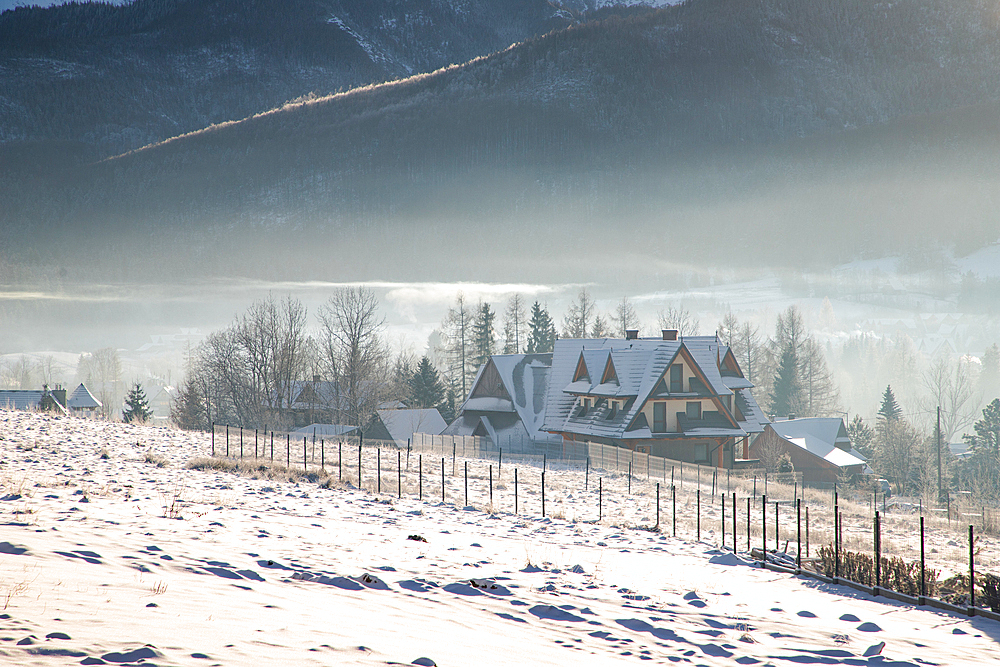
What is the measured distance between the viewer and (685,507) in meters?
24.9

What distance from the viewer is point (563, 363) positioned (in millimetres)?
51781

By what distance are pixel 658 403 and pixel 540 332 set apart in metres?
48.7

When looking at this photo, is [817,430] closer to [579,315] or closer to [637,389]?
[637,389]

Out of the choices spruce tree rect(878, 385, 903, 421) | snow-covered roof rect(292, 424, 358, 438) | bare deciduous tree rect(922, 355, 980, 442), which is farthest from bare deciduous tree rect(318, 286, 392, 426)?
bare deciduous tree rect(922, 355, 980, 442)

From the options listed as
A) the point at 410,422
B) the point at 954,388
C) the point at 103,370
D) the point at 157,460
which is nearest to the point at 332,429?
the point at 410,422

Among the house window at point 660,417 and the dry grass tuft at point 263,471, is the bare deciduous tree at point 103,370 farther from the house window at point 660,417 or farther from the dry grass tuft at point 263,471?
the dry grass tuft at point 263,471

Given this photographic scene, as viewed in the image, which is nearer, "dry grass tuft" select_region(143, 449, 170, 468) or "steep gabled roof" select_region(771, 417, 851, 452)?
"dry grass tuft" select_region(143, 449, 170, 468)

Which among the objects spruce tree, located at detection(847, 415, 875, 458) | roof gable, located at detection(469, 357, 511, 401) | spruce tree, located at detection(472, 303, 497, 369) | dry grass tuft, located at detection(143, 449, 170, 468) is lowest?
spruce tree, located at detection(847, 415, 875, 458)

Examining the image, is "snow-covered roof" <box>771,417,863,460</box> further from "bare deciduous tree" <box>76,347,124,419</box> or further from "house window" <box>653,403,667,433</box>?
"bare deciduous tree" <box>76,347,124,419</box>

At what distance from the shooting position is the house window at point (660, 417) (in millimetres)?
45406

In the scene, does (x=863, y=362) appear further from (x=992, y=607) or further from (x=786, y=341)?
(x=992, y=607)

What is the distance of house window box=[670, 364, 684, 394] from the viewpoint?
46.0 m

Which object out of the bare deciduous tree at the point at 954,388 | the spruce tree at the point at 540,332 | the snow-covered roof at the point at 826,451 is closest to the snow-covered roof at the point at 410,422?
the snow-covered roof at the point at 826,451

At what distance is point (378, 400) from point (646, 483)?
37.4 m
